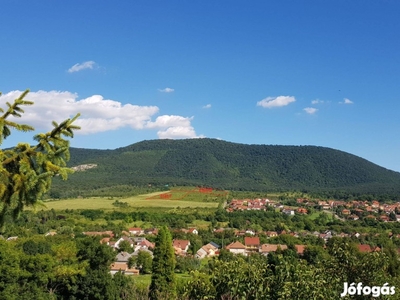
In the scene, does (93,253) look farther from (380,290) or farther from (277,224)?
(277,224)

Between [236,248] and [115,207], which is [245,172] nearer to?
[115,207]

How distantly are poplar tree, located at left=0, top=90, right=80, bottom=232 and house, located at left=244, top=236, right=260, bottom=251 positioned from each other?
153 feet

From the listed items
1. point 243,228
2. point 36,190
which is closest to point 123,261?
point 243,228

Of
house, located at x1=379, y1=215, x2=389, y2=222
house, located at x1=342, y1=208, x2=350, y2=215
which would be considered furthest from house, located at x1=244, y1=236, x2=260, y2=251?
house, located at x1=342, y1=208, x2=350, y2=215

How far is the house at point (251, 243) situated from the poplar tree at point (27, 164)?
46.8 m

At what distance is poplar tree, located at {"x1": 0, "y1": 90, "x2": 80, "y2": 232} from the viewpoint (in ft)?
15.7

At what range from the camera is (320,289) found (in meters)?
9.02

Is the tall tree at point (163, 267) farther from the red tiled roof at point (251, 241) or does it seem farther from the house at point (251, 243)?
the red tiled roof at point (251, 241)

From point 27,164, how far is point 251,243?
162ft

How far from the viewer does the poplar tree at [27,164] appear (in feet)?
15.7

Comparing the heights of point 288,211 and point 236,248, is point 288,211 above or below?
above

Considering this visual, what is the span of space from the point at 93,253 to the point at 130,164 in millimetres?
158178

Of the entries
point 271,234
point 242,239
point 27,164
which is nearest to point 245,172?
point 271,234

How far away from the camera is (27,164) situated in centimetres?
495
